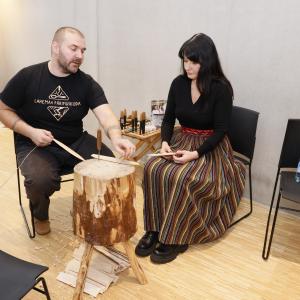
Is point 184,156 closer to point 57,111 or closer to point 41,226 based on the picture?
point 57,111

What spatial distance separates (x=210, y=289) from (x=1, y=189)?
1.84 meters

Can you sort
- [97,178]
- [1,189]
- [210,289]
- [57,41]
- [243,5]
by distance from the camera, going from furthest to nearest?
[1,189] < [243,5] < [57,41] < [210,289] < [97,178]

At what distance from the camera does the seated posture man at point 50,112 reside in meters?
1.94

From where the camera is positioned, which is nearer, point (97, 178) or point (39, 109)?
point (97, 178)

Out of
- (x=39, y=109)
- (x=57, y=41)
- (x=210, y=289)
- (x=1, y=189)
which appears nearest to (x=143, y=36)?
(x=57, y=41)

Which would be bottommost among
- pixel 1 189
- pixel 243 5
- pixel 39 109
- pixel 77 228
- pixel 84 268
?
pixel 1 189

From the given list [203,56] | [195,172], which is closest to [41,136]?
[195,172]

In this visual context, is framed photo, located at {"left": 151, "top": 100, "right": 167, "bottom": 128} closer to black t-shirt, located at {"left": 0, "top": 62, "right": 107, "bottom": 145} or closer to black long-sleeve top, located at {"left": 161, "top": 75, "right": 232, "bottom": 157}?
black long-sleeve top, located at {"left": 161, "top": 75, "right": 232, "bottom": 157}

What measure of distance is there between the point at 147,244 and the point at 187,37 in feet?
5.21

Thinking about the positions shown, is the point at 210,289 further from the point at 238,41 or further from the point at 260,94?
the point at 238,41

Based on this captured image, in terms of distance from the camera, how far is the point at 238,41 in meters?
2.38

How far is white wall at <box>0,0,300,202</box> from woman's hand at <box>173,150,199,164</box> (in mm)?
728

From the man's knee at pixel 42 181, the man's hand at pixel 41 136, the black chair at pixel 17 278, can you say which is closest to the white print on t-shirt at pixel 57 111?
the man's hand at pixel 41 136

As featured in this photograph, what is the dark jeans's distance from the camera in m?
1.89
